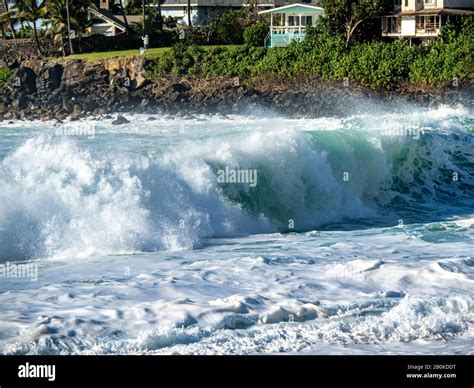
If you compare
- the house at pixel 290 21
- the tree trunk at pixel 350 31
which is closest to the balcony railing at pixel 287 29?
the house at pixel 290 21

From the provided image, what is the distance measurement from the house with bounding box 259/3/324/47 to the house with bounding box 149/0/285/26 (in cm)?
625

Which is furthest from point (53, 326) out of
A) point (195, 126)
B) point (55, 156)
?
point (195, 126)

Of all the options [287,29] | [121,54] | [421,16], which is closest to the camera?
[421,16]

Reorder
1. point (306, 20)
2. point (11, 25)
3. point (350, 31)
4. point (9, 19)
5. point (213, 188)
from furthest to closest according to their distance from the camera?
point (11, 25) < point (9, 19) < point (306, 20) < point (350, 31) < point (213, 188)

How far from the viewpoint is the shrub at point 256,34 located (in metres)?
58.7

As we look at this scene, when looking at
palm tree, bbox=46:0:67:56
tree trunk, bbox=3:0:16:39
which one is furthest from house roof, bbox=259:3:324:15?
tree trunk, bbox=3:0:16:39

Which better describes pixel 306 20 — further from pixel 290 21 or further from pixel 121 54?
pixel 121 54

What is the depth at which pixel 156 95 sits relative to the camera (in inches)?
2190

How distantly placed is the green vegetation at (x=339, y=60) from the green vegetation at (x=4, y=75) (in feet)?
28.8

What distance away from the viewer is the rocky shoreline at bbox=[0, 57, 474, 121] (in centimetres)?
5069

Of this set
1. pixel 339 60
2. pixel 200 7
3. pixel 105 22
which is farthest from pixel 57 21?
pixel 339 60

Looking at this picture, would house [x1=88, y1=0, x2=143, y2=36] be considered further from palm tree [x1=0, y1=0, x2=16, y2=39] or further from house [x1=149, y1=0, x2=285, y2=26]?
palm tree [x1=0, y1=0, x2=16, y2=39]

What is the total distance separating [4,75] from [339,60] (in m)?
19.5

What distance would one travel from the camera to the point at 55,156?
22641mm
